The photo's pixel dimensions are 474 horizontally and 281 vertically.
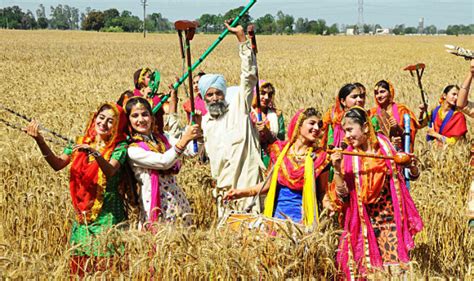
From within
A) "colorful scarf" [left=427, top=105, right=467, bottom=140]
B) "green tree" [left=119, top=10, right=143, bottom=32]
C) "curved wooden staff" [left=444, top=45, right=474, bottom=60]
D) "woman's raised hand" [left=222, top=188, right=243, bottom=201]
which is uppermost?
"green tree" [left=119, top=10, right=143, bottom=32]

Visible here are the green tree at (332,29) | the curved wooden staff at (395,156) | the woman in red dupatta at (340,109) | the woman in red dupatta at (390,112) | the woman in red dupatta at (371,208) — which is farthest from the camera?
the green tree at (332,29)

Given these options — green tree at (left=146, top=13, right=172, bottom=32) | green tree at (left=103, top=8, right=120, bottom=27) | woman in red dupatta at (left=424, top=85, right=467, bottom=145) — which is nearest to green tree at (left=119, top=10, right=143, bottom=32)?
green tree at (left=103, top=8, right=120, bottom=27)

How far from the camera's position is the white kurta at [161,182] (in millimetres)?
4449

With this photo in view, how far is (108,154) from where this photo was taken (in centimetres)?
441

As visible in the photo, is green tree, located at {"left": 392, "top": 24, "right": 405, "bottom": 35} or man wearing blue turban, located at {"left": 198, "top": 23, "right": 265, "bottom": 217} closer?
man wearing blue turban, located at {"left": 198, "top": 23, "right": 265, "bottom": 217}

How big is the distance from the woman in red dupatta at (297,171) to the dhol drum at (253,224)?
323 millimetres

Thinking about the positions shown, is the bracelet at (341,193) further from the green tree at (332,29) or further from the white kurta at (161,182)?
the green tree at (332,29)

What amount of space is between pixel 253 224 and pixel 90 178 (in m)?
1.21

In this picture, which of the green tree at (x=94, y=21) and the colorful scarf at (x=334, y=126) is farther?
the green tree at (x=94, y=21)

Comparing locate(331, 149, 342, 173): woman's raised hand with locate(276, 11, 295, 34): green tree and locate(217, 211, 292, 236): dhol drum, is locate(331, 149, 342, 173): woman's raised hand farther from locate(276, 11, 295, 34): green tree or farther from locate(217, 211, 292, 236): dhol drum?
locate(276, 11, 295, 34): green tree

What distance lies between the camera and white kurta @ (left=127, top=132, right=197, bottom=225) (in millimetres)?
4449

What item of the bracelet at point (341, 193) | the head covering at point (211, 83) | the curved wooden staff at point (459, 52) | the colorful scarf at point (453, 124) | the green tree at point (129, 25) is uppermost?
the green tree at point (129, 25)

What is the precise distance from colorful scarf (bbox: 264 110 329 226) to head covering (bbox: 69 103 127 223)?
120 cm

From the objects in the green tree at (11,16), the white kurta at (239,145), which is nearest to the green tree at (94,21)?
the green tree at (11,16)
